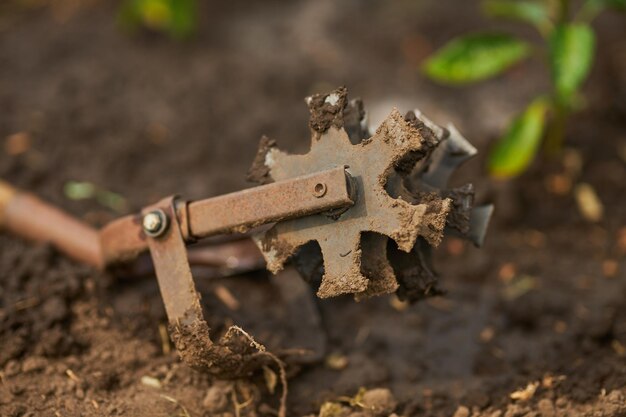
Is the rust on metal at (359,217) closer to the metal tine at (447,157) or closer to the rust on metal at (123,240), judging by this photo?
the metal tine at (447,157)

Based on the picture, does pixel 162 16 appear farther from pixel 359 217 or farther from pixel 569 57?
pixel 359 217

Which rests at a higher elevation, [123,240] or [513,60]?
[513,60]

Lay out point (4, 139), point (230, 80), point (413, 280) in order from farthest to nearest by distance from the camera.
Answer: point (230, 80) < point (4, 139) < point (413, 280)

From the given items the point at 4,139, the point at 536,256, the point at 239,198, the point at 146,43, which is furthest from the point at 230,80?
the point at 239,198

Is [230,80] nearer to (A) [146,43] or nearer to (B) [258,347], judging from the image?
(A) [146,43]

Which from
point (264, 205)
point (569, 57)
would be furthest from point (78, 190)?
point (569, 57)

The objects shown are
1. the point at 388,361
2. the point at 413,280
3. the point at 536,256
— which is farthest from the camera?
the point at 536,256

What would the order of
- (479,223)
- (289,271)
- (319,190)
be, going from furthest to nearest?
(289,271)
(479,223)
(319,190)
